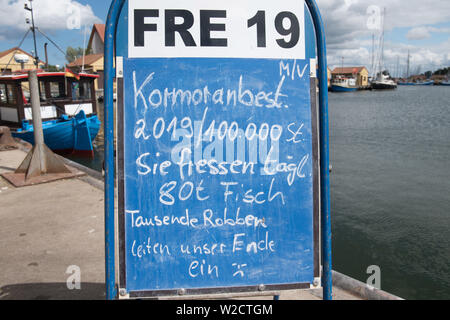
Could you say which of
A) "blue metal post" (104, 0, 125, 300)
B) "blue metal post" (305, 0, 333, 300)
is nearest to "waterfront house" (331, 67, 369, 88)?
"blue metal post" (305, 0, 333, 300)

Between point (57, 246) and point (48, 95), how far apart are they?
1250cm

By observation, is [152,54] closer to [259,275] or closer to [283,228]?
[283,228]

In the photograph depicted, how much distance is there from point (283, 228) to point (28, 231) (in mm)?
4011

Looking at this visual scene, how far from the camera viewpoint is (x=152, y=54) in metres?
2.03

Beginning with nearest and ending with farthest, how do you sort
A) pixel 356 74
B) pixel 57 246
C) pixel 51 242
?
pixel 57 246, pixel 51 242, pixel 356 74

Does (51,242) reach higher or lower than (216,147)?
lower

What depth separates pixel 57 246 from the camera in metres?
4.39

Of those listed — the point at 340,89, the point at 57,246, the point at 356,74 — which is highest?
the point at 356,74

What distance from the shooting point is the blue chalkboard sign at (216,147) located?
6.69 feet

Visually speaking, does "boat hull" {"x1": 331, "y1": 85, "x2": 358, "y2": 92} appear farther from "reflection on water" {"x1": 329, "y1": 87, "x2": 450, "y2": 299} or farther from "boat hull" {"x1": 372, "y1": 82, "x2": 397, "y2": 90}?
"reflection on water" {"x1": 329, "y1": 87, "x2": 450, "y2": 299}

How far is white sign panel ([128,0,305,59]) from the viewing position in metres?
2.01

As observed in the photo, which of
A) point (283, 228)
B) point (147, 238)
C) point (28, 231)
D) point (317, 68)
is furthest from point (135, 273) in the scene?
point (28, 231)

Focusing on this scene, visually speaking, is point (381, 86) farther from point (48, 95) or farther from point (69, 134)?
point (48, 95)

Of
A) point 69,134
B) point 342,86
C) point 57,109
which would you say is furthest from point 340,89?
point 57,109
